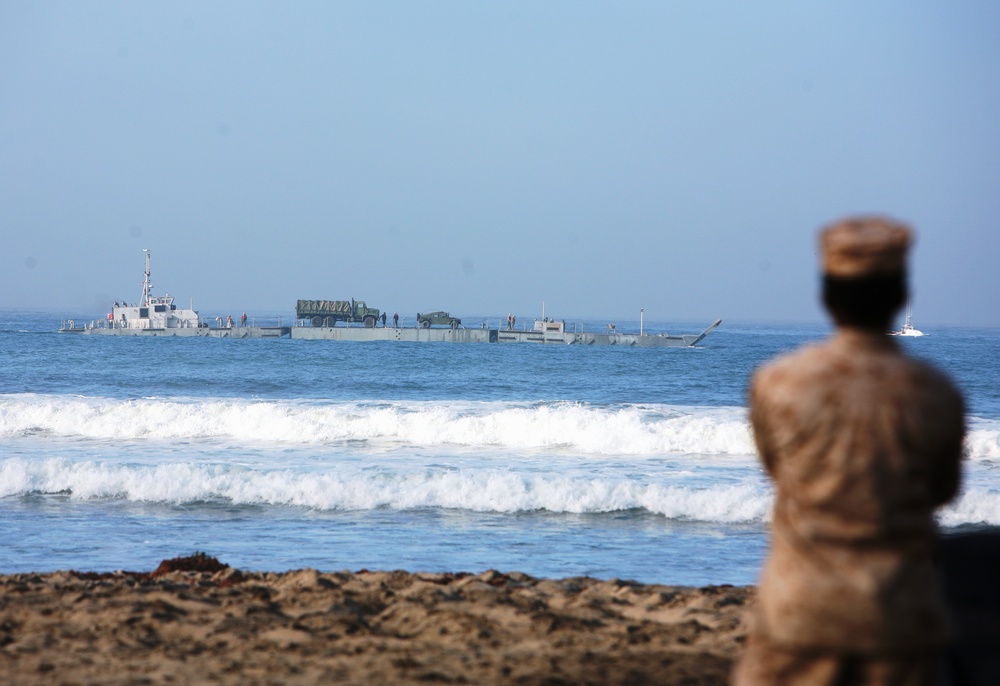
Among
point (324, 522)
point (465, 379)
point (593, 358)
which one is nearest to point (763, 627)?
point (324, 522)

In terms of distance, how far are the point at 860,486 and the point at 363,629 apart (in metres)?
4.77

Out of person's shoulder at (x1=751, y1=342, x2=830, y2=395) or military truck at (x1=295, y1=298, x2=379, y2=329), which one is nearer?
person's shoulder at (x1=751, y1=342, x2=830, y2=395)

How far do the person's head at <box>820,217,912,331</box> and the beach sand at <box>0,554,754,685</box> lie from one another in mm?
3334

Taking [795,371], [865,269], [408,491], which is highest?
[865,269]

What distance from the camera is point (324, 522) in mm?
12695

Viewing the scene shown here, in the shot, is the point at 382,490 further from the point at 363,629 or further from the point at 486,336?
the point at 486,336

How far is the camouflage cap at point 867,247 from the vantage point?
2422mm

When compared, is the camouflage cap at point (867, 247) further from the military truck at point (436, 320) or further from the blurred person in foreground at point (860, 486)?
the military truck at point (436, 320)

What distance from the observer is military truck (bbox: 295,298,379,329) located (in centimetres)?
9838

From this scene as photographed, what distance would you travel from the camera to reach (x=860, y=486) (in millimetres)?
2379

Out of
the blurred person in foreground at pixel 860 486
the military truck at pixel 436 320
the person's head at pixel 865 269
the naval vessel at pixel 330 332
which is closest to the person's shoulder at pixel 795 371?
the blurred person in foreground at pixel 860 486

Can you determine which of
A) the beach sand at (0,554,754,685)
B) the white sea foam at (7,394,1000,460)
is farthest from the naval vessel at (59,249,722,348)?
the beach sand at (0,554,754,685)

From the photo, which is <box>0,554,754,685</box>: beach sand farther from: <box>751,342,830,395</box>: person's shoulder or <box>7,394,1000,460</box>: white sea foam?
<box>7,394,1000,460</box>: white sea foam

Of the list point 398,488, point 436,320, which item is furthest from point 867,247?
point 436,320
